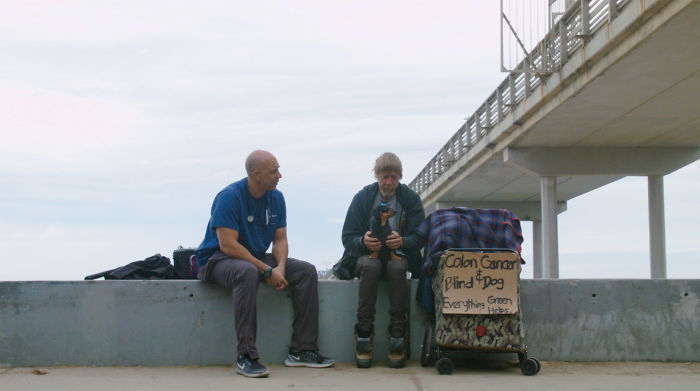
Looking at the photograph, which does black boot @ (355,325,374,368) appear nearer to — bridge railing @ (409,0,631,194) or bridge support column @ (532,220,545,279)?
bridge railing @ (409,0,631,194)

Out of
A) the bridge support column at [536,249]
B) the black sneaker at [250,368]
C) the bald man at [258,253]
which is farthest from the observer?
the bridge support column at [536,249]

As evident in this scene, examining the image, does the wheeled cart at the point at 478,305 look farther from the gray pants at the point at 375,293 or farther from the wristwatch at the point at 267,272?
the wristwatch at the point at 267,272

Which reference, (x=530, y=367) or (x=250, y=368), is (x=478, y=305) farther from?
(x=250, y=368)

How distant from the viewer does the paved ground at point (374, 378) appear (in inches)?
211

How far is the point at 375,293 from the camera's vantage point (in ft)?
20.4

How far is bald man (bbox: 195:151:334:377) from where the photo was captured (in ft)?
19.9

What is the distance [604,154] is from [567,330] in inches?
824

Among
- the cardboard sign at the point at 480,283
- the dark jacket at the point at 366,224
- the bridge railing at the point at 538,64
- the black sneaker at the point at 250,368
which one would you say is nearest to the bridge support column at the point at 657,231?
the bridge railing at the point at 538,64

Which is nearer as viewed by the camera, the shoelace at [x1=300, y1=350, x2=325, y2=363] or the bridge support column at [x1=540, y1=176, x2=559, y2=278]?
the shoelace at [x1=300, y1=350, x2=325, y2=363]

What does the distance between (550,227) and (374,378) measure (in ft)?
77.2

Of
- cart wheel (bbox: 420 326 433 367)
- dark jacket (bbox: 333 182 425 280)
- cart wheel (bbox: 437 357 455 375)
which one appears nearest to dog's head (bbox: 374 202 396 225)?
dark jacket (bbox: 333 182 425 280)

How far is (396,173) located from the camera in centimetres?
645

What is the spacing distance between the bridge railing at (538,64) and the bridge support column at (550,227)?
112 inches

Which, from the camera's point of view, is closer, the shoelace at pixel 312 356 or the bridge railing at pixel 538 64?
the shoelace at pixel 312 356
